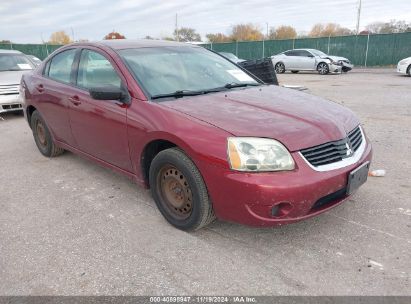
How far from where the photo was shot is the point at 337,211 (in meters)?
3.55

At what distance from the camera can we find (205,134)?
9.41ft

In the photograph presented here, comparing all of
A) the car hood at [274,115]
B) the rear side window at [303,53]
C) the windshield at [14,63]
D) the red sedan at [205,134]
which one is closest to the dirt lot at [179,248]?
the red sedan at [205,134]

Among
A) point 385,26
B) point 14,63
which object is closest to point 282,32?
point 385,26

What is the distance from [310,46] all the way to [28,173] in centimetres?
2560

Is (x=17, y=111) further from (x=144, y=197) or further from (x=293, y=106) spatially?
(x=293, y=106)

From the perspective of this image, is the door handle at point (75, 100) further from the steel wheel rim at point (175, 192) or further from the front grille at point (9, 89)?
the front grille at point (9, 89)

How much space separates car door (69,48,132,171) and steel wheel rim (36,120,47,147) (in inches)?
47.4

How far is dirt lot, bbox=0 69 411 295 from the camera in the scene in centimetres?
259

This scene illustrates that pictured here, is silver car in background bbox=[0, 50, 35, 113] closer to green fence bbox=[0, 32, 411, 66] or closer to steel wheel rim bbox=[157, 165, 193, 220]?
steel wheel rim bbox=[157, 165, 193, 220]

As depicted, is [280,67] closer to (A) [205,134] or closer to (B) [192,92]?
(B) [192,92]

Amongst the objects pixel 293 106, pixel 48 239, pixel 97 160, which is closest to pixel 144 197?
pixel 97 160

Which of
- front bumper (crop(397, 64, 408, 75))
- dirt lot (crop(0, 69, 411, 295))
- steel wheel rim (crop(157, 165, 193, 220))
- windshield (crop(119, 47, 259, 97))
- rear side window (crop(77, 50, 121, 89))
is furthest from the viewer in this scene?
front bumper (crop(397, 64, 408, 75))

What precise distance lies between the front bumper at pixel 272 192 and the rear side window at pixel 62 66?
256 centimetres

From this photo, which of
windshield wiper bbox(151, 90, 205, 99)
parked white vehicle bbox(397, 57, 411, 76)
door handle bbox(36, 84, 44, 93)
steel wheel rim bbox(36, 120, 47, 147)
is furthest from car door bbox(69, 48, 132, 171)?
parked white vehicle bbox(397, 57, 411, 76)
